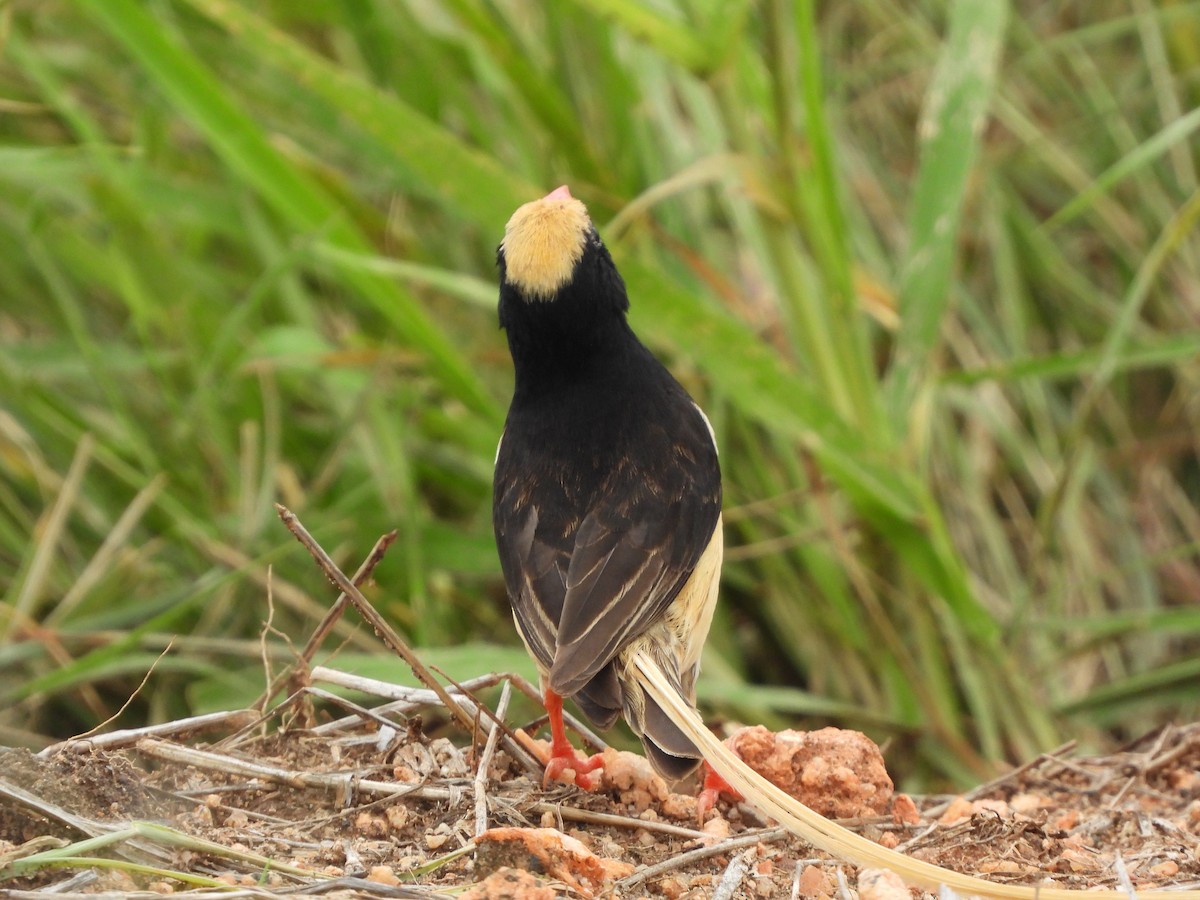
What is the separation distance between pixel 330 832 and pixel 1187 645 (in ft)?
13.9

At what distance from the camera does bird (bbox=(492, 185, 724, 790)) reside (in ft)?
10.4

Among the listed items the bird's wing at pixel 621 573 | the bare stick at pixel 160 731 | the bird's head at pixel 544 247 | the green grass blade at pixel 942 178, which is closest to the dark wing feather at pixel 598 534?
the bird's wing at pixel 621 573

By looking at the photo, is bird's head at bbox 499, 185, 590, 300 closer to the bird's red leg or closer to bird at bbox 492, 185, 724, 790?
bird at bbox 492, 185, 724, 790

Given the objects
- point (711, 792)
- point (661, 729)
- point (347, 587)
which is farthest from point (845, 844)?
point (347, 587)

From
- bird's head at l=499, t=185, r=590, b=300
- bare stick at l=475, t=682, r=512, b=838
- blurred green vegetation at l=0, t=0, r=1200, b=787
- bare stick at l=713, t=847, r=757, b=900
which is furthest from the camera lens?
blurred green vegetation at l=0, t=0, r=1200, b=787

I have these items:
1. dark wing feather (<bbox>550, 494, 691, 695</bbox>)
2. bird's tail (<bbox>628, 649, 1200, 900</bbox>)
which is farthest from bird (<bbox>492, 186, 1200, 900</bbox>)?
bird's tail (<bbox>628, 649, 1200, 900</bbox>)

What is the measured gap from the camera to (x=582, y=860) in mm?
2553

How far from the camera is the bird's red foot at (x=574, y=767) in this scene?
312 cm

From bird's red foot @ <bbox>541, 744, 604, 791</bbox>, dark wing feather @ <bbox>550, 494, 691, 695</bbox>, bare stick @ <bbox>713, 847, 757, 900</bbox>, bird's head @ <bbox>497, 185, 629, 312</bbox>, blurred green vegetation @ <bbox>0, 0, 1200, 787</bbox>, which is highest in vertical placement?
blurred green vegetation @ <bbox>0, 0, 1200, 787</bbox>

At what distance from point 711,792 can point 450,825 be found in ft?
2.03

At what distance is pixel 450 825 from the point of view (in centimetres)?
282

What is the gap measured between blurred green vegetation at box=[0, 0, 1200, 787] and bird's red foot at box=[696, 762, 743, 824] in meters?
1.01

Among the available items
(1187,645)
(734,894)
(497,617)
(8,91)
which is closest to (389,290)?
(497,617)

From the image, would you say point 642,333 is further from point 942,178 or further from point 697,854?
point 697,854
